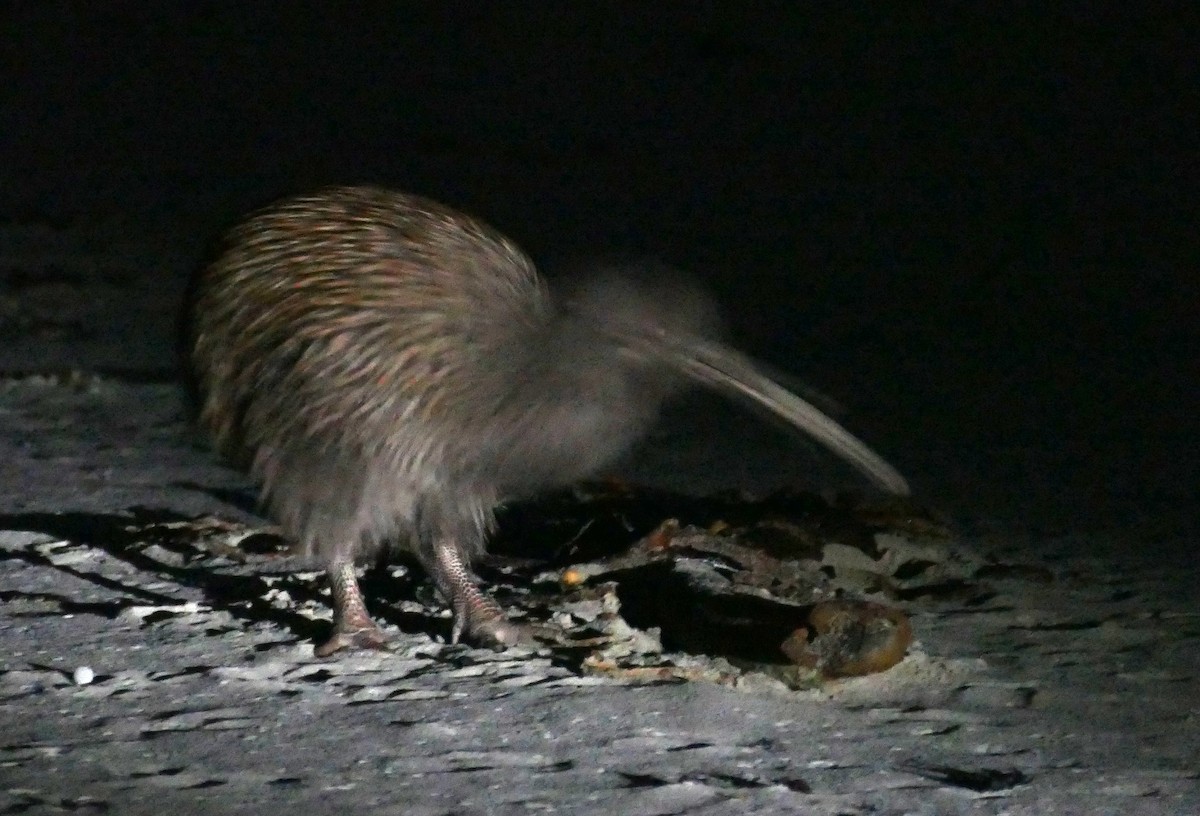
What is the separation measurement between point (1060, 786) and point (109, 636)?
6.46 ft

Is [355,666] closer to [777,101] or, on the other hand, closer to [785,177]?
[785,177]

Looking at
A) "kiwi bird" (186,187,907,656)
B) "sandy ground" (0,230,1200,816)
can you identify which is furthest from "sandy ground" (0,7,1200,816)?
"kiwi bird" (186,187,907,656)

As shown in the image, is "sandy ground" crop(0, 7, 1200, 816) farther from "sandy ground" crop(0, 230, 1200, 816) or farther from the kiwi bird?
the kiwi bird

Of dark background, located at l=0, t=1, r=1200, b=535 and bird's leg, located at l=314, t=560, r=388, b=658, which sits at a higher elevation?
dark background, located at l=0, t=1, r=1200, b=535

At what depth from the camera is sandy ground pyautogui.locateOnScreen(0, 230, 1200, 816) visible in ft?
11.2

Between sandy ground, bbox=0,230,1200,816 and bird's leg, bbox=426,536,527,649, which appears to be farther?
bird's leg, bbox=426,536,527,649

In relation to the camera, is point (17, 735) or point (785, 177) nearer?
point (17, 735)

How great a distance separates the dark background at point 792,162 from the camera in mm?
6602

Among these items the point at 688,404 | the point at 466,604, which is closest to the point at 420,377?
the point at 466,604

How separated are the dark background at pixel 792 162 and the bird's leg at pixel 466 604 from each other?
1.69 metres

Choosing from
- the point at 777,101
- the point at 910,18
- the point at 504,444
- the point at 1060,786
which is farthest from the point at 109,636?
the point at 910,18

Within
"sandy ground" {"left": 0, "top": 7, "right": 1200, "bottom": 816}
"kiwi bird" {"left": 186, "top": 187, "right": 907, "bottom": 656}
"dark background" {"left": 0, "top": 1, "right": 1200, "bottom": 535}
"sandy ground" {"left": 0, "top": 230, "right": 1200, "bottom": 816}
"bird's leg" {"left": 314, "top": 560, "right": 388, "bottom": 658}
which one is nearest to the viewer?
"sandy ground" {"left": 0, "top": 230, "right": 1200, "bottom": 816}

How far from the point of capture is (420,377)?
4.08 m

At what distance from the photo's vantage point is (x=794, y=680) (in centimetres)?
396
